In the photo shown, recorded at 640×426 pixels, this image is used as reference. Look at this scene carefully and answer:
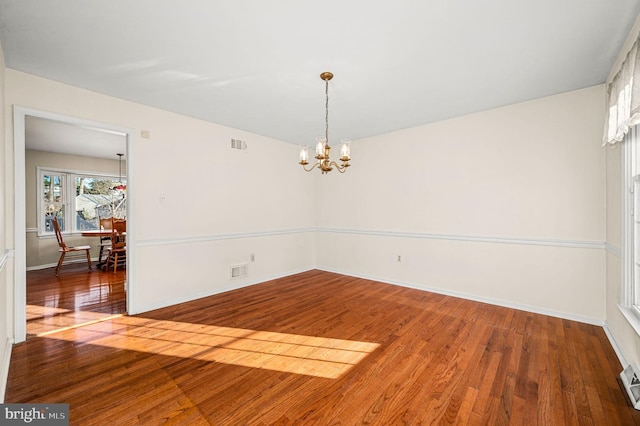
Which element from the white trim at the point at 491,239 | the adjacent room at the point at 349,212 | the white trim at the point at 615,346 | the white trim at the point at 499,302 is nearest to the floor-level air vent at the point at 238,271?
the adjacent room at the point at 349,212

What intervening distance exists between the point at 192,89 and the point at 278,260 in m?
3.18

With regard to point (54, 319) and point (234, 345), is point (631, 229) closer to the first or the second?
point (234, 345)

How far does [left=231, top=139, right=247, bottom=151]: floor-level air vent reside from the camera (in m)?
4.34

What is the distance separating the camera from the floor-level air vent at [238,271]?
4340 millimetres

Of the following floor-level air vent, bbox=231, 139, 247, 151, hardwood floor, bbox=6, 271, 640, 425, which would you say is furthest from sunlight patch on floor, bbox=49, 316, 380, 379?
floor-level air vent, bbox=231, 139, 247, 151

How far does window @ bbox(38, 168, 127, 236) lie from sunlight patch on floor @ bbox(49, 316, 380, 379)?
515 cm

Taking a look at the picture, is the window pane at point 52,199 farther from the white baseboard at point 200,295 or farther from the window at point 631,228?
the window at point 631,228

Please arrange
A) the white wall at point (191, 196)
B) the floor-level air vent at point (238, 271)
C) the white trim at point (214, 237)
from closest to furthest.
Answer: the white wall at point (191, 196), the white trim at point (214, 237), the floor-level air vent at point (238, 271)

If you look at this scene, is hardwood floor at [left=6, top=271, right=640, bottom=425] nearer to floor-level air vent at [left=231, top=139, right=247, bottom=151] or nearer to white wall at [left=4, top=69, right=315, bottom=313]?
white wall at [left=4, top=69, right=315, bottom=313]

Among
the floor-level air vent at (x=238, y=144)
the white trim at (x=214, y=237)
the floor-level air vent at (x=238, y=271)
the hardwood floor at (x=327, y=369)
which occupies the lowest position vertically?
the hardwood floor at (x=327, y=369)

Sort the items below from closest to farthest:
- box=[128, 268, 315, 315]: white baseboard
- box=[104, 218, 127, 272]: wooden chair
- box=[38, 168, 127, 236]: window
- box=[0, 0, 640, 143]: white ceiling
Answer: box=[0, 0, 640, 143]: white ceiling
box=[128, 268, 315, 315]: white baseboard
box=[104, 218, 127, 272]: wooden chair
box=[38, 168, 127, 236]: window

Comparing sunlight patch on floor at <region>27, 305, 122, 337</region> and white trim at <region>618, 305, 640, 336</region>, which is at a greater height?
white trim at <region>618, 305, 640, 336</region>

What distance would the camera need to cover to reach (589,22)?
6.35 ft

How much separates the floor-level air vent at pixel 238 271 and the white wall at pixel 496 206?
6.86ft
